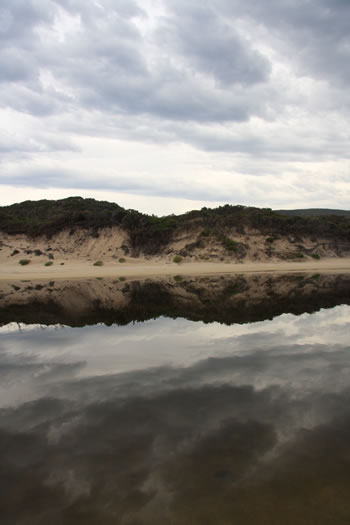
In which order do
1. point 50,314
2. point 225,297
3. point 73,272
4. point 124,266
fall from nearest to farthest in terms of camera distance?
point 50,314 < point 225,297 < point 73,272 < point 124,266

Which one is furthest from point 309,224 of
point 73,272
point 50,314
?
point 50,314

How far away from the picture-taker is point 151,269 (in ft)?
88.4

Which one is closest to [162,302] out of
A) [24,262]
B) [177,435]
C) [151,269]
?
[177,435]

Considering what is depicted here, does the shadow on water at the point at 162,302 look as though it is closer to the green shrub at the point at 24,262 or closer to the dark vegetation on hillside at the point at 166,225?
the green shrub at the point at 24,262

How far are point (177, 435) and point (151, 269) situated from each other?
76.3 ft

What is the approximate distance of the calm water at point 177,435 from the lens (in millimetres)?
2820

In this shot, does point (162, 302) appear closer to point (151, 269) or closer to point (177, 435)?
point (177, 435)

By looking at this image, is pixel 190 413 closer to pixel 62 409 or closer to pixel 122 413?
pixel 122 413

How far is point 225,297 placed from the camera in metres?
14.2

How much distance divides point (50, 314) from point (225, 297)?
645 cm

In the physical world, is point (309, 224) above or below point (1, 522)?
above

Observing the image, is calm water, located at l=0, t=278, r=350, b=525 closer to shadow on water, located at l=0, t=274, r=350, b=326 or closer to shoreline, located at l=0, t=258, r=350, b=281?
shadow on water, located at l=0, t=274, r=350, b=326

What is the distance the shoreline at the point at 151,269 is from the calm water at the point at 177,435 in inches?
701

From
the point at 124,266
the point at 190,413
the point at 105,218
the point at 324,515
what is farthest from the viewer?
the point at 105,218
